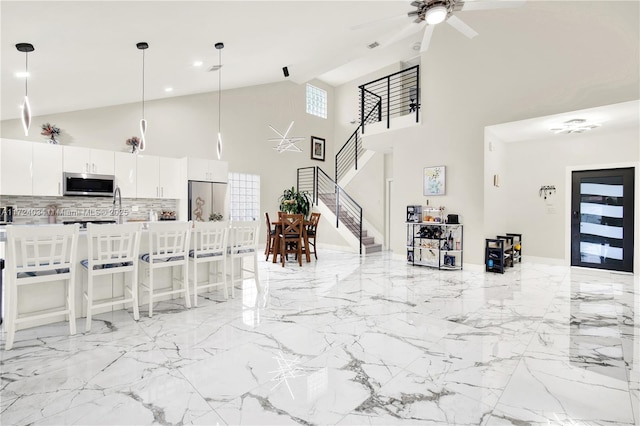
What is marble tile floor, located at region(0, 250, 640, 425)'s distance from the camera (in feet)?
5.76

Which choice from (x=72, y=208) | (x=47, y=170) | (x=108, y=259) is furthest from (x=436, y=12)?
(x=72, y=208)

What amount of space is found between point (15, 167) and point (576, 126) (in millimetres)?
9209

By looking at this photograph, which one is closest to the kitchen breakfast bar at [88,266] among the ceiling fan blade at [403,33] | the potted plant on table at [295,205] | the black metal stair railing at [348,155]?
the potted plant on table at [295,205]

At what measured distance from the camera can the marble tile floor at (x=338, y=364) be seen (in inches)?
69.1

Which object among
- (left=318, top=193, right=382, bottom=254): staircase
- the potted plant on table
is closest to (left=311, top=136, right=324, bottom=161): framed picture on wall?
(left=318, top=193, right=382, bottom=254): staircase

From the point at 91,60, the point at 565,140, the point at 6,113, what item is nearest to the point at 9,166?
the point at 6,113

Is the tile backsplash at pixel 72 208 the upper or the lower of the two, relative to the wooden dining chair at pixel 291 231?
upper

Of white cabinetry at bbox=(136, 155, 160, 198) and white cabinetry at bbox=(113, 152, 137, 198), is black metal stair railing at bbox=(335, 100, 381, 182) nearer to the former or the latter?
white cabinetry at bbox=(136, 155, 160, 198)

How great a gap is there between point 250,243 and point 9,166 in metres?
4.10

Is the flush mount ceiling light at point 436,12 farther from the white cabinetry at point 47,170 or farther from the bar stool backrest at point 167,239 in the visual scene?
the white cabinetry at point 47,170

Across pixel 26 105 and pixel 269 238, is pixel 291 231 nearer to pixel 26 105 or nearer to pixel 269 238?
pixel 269 238

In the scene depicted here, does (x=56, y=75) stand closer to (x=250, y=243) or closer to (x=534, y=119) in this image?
(x=250, y=243)

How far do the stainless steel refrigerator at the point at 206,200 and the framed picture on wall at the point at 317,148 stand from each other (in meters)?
3.82

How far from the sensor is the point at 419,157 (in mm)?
6715
